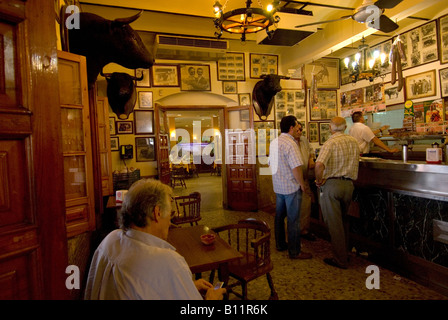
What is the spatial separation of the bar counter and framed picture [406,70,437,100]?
132 inches

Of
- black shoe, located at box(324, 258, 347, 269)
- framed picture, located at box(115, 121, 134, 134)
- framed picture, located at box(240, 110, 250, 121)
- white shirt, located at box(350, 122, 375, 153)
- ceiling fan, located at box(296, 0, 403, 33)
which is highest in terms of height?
ceiling fan, located at box(296, 0, 403, 33)

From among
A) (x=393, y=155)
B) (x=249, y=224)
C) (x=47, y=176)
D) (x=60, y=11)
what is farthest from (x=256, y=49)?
(x=47, y=176)

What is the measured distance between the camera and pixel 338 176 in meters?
3.47

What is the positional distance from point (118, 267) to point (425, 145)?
6697mm

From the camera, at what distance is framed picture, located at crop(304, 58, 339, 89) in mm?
7613

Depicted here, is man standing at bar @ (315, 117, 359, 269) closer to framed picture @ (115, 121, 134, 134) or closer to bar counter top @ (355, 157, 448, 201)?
bar counter top @ (355, 157, 448, 201)

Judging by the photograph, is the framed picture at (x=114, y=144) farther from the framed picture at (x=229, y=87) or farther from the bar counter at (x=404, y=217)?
the bar counter at (x=404, y=217)

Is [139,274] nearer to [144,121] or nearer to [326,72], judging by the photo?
[144,121]

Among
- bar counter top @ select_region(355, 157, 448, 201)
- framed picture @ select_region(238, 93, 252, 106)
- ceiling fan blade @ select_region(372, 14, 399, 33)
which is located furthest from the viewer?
framed picture @ select_region(238, 93, 252, 106)

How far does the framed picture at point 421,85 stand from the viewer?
18.7 ft

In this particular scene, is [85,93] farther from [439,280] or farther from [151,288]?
[439,280]

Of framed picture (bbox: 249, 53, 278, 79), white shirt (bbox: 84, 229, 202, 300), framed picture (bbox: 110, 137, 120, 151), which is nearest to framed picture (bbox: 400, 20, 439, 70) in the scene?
framed picture (bbox: 249, 53, 278, 79)

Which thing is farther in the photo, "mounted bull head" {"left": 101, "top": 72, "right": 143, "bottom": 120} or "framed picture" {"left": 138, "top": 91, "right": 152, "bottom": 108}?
"framed picture" {"left": 138, "top": 91, "right": 152, "bottom": 108}

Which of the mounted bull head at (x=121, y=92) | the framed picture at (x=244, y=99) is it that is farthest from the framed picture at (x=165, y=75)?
the framed picture at (x=244, y=99)
